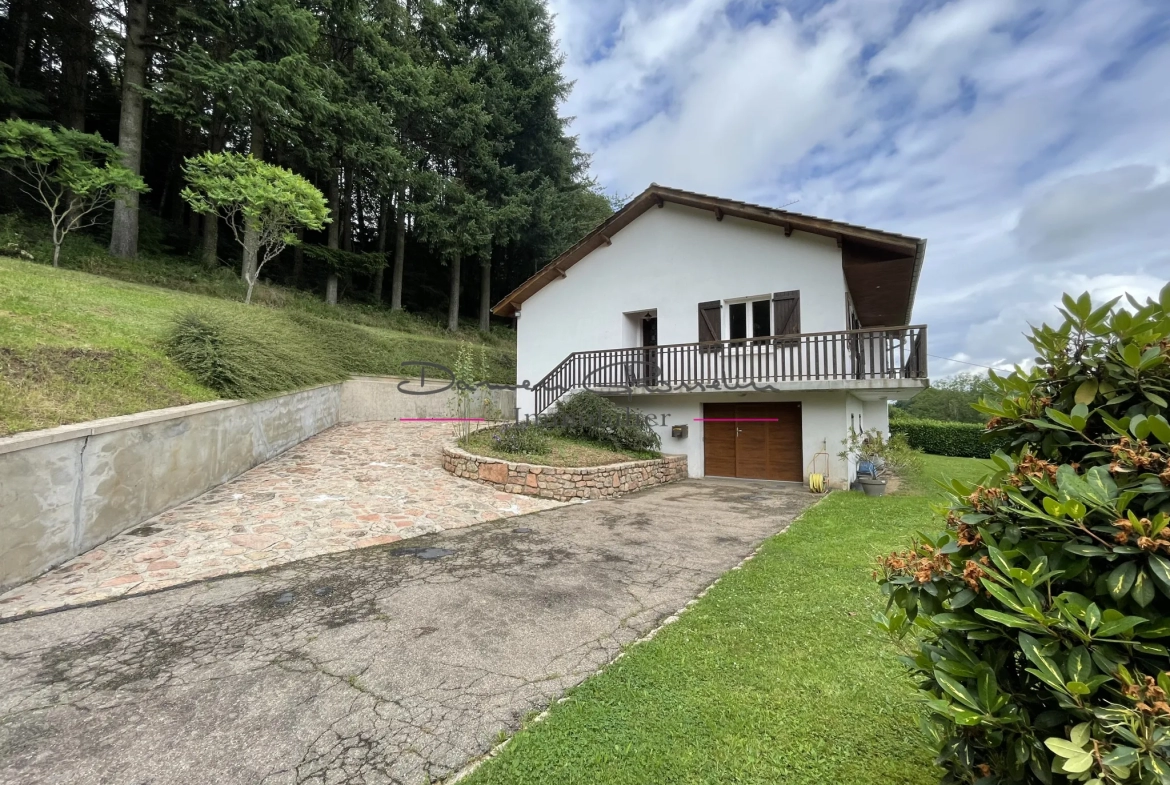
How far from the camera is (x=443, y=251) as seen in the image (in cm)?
1992

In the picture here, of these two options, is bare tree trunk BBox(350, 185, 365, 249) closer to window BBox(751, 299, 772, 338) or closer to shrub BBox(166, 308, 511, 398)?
shrub BBox(166, 308, 511, 398)

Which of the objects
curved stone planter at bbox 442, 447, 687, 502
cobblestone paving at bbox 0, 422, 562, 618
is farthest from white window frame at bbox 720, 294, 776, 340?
cobblestone paving at bbox 0, 422, 562, 618

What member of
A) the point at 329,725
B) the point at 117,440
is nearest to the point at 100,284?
the point at 117,440

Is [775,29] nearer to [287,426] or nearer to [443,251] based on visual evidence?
[287,426]

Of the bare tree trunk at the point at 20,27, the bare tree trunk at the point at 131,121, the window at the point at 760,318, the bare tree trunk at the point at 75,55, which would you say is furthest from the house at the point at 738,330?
the bare tree trunk at the point at 20,27

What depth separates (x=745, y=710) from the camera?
93.4 inches

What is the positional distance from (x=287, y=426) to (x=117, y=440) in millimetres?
4742

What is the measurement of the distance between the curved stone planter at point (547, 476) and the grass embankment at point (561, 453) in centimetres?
24

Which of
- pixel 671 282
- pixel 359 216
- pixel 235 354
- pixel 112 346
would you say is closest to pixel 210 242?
pixel 359 216

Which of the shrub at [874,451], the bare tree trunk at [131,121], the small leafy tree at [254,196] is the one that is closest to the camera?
the shrub at [874,451]

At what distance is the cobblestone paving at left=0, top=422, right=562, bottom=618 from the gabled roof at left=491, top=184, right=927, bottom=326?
307 inches

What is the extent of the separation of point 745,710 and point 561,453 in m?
7.01

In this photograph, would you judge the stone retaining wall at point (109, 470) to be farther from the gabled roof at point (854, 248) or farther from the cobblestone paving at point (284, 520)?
the gabled roof at point (854, 248)

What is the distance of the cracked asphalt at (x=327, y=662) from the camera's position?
7.14ft
